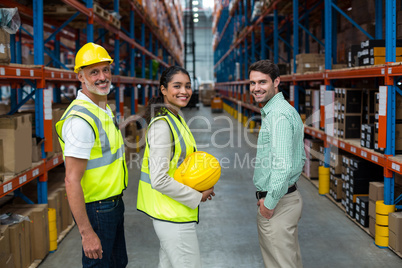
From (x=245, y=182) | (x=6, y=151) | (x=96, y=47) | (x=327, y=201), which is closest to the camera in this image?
(x=96, y=47)

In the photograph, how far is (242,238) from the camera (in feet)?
14.9

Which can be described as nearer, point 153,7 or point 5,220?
point 5,220

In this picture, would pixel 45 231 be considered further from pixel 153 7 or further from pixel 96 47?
pixel 153 7

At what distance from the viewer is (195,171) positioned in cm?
216

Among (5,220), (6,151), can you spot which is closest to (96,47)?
(6,151)

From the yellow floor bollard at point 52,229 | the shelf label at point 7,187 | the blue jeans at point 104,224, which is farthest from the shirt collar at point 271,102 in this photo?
the yellow floor bollard at point 52,229

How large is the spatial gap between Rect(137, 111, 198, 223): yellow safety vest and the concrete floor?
1944mm

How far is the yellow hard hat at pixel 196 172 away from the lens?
7.09 ft

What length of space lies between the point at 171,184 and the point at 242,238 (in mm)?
2772

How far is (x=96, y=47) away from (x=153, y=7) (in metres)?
10.4

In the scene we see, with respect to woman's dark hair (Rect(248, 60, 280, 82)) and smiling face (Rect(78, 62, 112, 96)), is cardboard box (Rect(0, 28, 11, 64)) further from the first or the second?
woman's dark hair (Rect(248, 60, 280, 82))

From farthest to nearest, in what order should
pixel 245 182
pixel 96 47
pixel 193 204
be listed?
pixel 245 182
pixel 96 47
pixel 193 204

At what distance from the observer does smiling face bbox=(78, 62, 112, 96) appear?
2.44 metres

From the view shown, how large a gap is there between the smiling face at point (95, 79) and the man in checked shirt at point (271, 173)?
0.98 m
